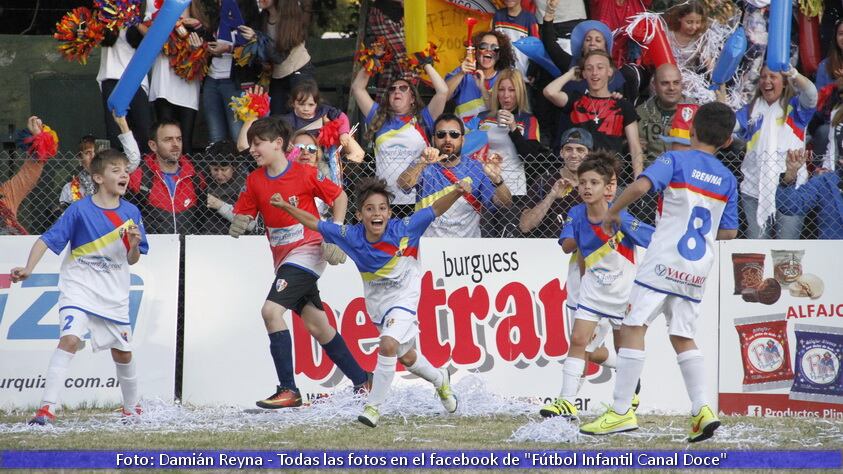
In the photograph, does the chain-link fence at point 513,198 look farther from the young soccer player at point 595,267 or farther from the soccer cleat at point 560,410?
the soccer cleat at point 560,410

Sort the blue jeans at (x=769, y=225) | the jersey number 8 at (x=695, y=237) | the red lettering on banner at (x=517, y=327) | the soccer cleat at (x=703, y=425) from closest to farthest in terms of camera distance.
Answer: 1. the soccer cleat at (x=703, y=425)
2. the jersey number 8 at (x=695, y=237)
3. the red lettering on banner at (x=517, y=327)
4. the blue jeans at (x=769, y=225)

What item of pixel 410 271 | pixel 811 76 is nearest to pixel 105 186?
pixel 410 271

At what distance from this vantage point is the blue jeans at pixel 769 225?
10.2 meters

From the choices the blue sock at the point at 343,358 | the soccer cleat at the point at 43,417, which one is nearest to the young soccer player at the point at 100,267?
the soccer cleat at the point at 43,417

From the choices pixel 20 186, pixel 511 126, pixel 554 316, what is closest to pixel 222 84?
pixel 20 186

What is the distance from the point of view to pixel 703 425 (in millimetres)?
7199

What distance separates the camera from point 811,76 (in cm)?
1127

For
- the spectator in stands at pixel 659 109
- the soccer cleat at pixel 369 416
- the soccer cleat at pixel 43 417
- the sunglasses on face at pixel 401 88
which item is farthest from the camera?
the spectator in stands at pixel 659 109

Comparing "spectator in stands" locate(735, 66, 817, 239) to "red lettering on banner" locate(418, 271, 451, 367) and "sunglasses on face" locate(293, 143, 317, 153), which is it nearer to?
"red lettering on banner" locate(418, 271, 451, 367)

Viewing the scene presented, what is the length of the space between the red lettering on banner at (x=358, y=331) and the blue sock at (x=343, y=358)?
883 mm

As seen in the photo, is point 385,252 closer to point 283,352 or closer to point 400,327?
point 400,327

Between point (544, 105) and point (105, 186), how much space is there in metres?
4.20

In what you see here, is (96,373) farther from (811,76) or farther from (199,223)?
(811,76)

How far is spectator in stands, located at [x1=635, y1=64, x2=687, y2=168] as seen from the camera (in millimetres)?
10938
